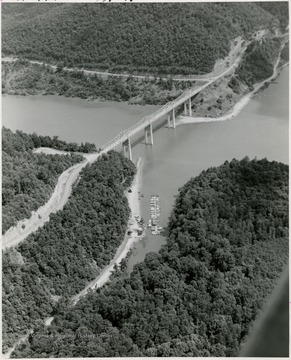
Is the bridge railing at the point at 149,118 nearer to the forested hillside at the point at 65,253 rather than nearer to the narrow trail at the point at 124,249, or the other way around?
the narrow trail at the point at 124,249

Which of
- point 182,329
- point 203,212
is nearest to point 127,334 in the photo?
point 182,329

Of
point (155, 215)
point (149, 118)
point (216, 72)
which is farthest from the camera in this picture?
point (216, 72)

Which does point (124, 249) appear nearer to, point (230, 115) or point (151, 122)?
point (151, 122)

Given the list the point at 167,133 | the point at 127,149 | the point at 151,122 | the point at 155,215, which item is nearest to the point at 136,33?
the point at 167,133

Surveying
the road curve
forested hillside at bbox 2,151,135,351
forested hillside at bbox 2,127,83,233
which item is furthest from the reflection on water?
forested hillside at bbox 2,127,83,233

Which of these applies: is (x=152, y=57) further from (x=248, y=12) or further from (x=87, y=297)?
(x=87, y=297)

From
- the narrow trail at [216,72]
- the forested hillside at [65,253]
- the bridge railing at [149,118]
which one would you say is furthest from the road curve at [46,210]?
the narrow trail at [216,72]
